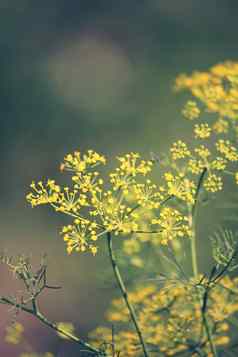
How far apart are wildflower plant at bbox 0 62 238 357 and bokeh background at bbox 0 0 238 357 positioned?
258 centimetres

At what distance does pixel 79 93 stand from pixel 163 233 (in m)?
5.82

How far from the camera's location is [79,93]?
291 inches

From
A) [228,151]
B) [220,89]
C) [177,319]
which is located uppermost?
[220,89]

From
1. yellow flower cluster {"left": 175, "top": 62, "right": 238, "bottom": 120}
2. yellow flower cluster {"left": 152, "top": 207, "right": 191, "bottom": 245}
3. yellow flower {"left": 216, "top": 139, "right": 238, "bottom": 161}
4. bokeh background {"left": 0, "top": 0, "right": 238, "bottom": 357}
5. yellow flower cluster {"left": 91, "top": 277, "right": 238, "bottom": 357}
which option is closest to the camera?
yellow flower cluster {"left": 152, "top": 207, "right": 191, "bottom": 245}

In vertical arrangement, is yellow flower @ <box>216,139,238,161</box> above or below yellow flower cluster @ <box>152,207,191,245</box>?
above

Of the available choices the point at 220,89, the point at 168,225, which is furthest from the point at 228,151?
the point at 220,89

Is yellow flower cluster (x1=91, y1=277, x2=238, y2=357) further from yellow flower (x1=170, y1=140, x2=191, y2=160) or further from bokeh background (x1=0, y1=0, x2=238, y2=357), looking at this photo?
bokeh background (x1=0, y1=0, x2=238, y2=357)

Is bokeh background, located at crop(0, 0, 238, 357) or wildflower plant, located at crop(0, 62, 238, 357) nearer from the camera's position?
wildflower plant, located at crop(0, 62, 238, 357)

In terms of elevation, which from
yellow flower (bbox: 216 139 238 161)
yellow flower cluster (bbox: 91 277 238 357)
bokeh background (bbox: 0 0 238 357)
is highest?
bokeh background (bbox: 0 0 238 357)

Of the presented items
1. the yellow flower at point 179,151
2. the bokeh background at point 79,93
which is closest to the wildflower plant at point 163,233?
the yellow flower at point 179,151

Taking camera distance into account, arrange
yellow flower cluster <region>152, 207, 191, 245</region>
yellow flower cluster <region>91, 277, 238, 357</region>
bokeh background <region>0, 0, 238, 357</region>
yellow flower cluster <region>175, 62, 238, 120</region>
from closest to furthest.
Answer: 1. yellow flower cluster <region>152, 207, 191, 245</region>
2. yellow flower cluster <region>91, 277, 238, 357</region>
3. yellow flower cluster <region>175, 62, 238, 120</region>
4. bokeh background <region>0, 0, 238, 357</region>

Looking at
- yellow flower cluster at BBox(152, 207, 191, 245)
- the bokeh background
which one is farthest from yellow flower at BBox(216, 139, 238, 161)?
the bokeh background

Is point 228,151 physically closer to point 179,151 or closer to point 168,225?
point 179,151

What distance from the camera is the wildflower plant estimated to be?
168 centimetres
